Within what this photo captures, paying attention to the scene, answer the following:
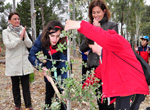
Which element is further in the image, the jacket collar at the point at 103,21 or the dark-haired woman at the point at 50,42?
the dark-haired woman at the point at 50,42

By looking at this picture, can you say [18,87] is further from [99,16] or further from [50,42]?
[99,16]

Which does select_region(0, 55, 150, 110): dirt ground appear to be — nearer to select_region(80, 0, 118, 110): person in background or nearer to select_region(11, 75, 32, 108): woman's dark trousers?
select_region(11, 75, 32, 108): woman's dark trousers

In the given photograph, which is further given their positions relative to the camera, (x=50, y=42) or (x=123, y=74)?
(x=50, y=42)

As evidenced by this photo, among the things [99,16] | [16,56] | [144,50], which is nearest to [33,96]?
[16,56]

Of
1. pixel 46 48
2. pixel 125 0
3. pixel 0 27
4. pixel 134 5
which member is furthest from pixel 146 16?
pixel 46 48

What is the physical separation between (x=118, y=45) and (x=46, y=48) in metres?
1.13

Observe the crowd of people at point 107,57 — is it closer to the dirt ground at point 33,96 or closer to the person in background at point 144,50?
the dirt ground at point 33,96

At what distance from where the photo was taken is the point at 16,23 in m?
2.79

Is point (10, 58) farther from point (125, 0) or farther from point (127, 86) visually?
point (125, 0)

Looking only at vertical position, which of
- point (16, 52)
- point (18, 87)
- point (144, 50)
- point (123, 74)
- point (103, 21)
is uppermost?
point (103, 21)

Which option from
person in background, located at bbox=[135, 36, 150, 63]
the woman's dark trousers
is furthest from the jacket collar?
person in background, located at bbox=[135, 36, 150, 63]

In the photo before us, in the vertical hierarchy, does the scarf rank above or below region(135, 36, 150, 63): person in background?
above

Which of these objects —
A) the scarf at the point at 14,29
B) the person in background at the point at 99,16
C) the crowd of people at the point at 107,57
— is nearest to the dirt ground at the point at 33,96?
the crowd of people at the point at 107,57

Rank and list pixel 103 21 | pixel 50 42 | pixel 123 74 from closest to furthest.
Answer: pixel 123 74 → pixel 103 21 → pixel 50 42
